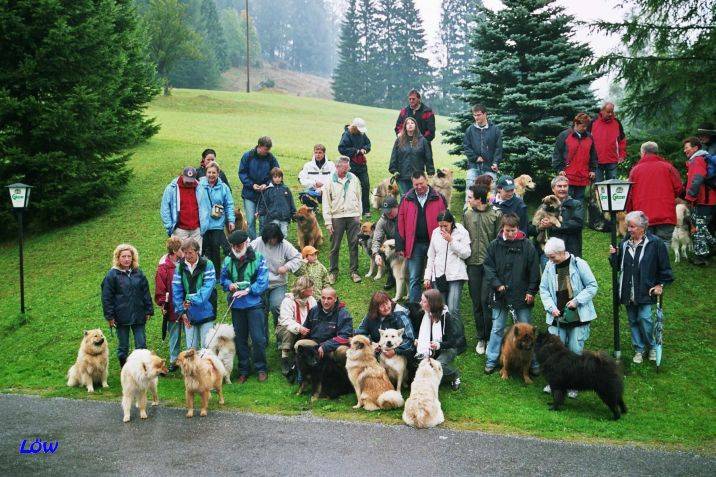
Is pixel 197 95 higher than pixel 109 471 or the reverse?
higher

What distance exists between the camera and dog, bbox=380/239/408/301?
35.7 feet

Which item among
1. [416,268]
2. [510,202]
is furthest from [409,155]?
[510,202]

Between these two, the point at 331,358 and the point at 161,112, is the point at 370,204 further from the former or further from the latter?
the point at 161,112

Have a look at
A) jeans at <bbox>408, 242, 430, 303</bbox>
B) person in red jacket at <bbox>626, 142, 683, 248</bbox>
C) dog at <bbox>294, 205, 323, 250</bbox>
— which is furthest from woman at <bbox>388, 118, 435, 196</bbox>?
person in red jacket at <bbox>626, 142, 683, 248</bbox>

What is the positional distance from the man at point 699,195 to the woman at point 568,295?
3734mm

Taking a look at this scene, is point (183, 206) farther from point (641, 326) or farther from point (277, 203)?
point (641, 326)

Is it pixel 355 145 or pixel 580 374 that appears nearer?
pixel 580 374

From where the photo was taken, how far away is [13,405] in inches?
324

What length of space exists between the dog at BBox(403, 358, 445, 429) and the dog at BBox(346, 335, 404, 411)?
0.36m

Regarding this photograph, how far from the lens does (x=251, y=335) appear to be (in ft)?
29.5

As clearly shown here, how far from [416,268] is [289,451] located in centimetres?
417

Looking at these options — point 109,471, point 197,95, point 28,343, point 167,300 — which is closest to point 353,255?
point 167,300

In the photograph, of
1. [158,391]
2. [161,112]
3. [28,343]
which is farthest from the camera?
[161,112]

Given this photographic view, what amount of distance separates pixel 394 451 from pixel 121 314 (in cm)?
437
